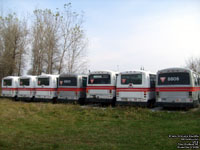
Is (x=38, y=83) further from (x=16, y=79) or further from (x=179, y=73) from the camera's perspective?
(x=179, y=73)

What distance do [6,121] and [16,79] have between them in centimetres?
1539

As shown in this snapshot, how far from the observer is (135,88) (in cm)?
1611

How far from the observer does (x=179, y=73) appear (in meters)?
14.9

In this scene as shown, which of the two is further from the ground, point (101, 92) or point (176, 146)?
point (101, 92)

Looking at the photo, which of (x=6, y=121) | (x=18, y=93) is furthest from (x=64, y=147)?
(x=18, y=93)

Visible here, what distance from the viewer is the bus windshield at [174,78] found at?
1466 centimetres

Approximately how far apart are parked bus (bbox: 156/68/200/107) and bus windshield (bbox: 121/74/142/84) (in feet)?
4.82

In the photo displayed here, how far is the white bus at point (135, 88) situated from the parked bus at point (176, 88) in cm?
101

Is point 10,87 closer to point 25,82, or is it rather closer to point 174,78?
point 25,82

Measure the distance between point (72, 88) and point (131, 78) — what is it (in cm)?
568

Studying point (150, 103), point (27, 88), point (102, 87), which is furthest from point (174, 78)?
point (27, 88)

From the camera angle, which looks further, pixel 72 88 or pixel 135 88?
pixel 72 88

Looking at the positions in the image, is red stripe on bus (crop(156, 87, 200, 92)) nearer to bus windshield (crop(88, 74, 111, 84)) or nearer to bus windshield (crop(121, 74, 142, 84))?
bus windshield (crop(121, 74, 142, 84))

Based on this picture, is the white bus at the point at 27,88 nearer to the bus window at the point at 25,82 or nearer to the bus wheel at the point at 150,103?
the bus window at the point at 25,82
